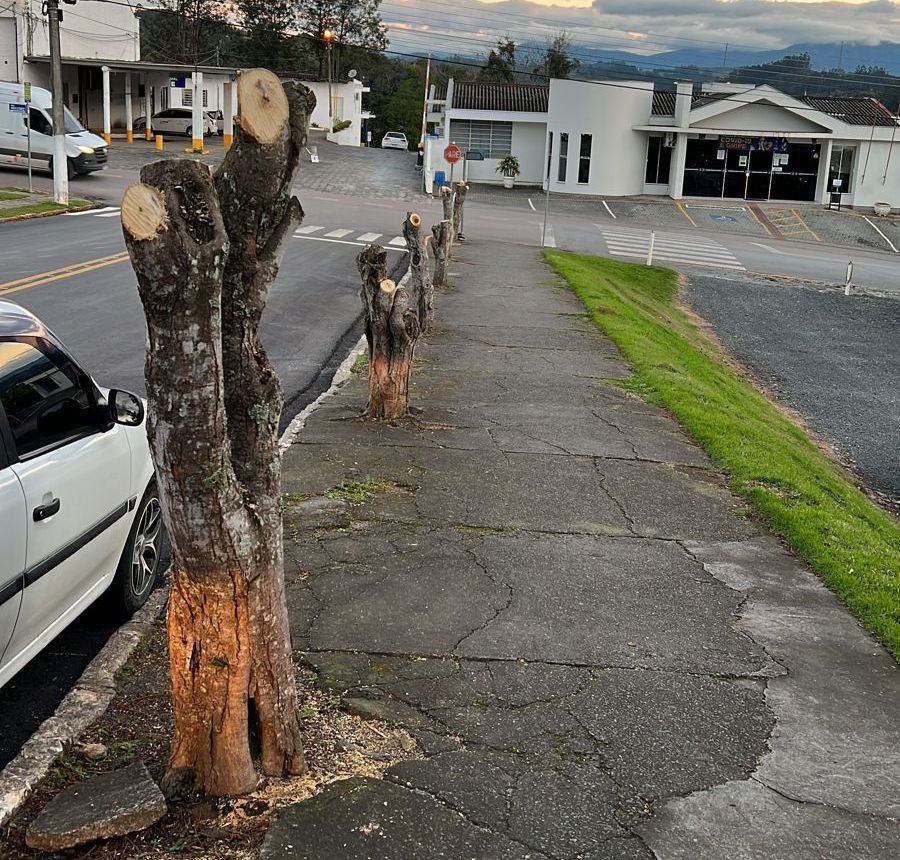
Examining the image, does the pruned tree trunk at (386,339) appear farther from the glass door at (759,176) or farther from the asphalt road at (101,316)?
the glass door at (759,176)

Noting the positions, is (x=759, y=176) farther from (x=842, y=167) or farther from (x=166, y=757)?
(x=166, y=757)

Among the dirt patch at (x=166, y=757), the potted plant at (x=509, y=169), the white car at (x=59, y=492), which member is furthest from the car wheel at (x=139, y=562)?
the potted plant at (x=509, y=169)

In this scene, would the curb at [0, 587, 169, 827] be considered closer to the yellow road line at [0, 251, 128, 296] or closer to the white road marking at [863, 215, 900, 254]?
the yellow road line at [0, 251, 128, 296]

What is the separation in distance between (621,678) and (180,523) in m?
2.61

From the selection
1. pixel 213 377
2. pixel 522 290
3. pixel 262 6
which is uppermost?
pixel 262 6

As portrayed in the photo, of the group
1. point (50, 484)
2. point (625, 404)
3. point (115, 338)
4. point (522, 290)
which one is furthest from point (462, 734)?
point (522, 290)

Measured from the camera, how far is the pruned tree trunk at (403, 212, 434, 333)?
46.9ft

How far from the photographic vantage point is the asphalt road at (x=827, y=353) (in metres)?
15.4

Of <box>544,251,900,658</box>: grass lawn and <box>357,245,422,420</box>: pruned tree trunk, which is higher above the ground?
<box>357,245,422,420</box>: pruned tree trunk

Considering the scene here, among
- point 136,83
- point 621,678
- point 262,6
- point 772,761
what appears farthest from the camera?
point 262,6

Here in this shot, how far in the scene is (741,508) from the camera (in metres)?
8.79

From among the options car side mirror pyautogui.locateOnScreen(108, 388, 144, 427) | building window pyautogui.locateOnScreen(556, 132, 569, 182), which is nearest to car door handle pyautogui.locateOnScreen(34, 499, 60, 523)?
car side mirror pyautogui.locateOnScreen(108, 388, 144, 427)

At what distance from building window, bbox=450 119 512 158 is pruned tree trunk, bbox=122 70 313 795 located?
51.4 meters

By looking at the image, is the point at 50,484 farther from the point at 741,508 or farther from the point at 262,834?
the point at 741,508
